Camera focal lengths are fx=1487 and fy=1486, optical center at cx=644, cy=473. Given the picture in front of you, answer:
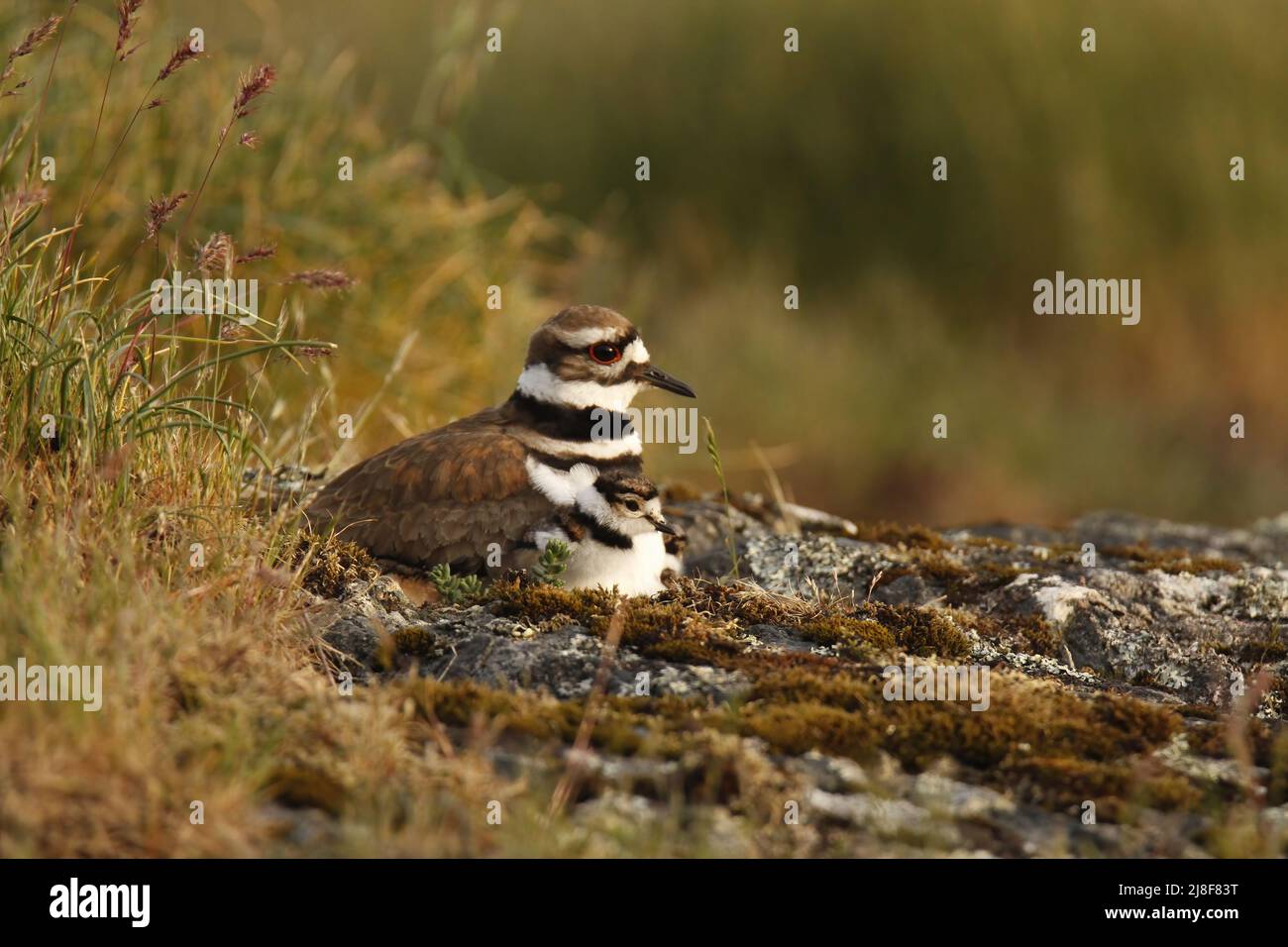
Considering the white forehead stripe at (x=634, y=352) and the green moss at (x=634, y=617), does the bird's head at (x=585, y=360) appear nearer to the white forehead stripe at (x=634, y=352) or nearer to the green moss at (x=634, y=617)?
the white forehead stripe at (x=634, y=352)

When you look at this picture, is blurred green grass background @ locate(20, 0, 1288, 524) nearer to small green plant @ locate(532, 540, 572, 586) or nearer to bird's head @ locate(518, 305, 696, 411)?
bird's head @ locate(518, 305, 696, 411)

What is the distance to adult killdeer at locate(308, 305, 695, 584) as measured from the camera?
19.8ft

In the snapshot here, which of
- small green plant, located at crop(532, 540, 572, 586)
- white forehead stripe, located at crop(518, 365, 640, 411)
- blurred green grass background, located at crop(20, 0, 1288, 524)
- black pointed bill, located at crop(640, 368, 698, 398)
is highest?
blurred green grass background, located at crop(20, 0, 1288, 524)

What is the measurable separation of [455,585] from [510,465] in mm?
732

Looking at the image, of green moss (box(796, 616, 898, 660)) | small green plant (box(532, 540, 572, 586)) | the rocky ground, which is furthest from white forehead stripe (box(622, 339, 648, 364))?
green moss (box(796, 616, 898, 660))

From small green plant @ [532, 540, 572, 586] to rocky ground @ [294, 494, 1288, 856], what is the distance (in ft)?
0.38

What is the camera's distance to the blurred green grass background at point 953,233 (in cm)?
1562

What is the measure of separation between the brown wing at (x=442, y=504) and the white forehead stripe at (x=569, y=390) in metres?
0.36

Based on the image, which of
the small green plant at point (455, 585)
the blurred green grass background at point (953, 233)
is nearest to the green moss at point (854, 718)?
the small green plant at point (455, 585)

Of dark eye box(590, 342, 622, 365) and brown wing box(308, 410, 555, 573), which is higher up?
dark eye box(590, 342, 622, 365)
